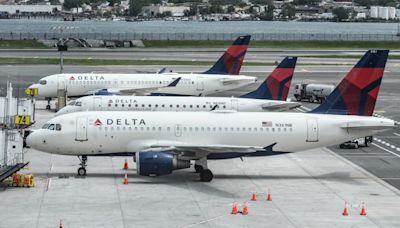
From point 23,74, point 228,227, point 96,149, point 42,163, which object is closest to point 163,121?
point 96,149

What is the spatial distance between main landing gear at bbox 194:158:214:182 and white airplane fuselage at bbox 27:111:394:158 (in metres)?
1.27

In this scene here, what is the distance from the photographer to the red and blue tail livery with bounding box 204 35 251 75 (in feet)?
308

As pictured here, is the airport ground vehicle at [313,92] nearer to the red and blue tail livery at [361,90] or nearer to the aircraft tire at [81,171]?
the red and blue tail livery at [361,90]

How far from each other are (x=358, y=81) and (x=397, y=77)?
242 feet

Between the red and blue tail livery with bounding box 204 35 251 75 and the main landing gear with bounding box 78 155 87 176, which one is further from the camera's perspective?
the red and blue tail livery with bounding box 204 35 251 75

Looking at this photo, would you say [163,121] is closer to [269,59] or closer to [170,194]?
[170,194]

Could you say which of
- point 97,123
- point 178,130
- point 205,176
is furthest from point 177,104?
point 205,176

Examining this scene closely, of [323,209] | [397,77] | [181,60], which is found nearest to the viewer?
[323,209]

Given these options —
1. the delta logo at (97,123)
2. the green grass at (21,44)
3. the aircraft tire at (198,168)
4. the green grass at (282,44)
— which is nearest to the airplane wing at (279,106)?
the aircraft tire at (198,168)

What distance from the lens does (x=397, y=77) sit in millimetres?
128375

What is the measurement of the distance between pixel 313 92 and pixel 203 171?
4979 cm

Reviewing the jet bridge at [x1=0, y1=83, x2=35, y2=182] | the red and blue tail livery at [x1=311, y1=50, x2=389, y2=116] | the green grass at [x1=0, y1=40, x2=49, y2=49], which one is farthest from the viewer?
the green grass at [x1=0, y1=40, x2=49, y2=49]

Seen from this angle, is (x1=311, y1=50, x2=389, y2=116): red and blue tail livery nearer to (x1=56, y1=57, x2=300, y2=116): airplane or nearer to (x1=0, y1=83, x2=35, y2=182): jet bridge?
(x1=56, y1=57, x2=300, y2=116): airplane

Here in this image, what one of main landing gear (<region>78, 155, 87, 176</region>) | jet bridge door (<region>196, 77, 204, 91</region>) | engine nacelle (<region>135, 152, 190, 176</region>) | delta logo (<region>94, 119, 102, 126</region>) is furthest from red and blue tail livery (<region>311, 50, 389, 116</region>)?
jet bridge door (<region>196, 77, 204, 91</region>)
